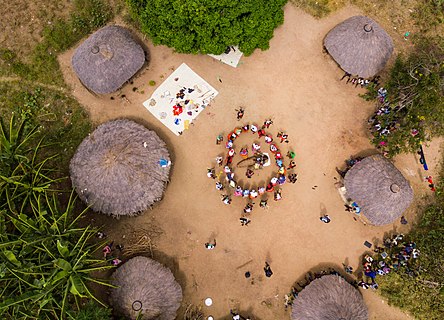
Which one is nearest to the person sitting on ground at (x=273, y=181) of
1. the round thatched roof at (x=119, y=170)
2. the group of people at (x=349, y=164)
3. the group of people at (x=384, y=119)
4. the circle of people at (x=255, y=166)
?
the circle of people at (x=255, y=166)

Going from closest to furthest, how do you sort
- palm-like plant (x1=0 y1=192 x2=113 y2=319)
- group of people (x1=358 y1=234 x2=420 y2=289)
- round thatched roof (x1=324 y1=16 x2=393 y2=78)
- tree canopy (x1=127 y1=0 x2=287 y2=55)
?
1. palm-like plant (x1=0 y1=192 x2=113 y2=319)
2. tree canopy (x1=127 y1=0 x2=287 y2=55)
3. group of people (x1=358 y1=234 x2=420 y2=289)
4. round thatched roof (x1=324 y1=16 x2=393 y2=78)

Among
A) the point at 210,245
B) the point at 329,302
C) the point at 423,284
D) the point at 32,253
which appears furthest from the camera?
the point at 210,245

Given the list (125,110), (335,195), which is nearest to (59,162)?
(125,110)

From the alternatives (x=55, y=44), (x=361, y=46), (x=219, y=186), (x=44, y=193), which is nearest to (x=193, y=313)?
(x=219, y=186)

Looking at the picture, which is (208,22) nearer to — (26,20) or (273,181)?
(273,181)

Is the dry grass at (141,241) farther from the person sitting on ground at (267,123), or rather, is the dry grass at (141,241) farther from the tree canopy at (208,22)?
the tree canopy at (208,22)

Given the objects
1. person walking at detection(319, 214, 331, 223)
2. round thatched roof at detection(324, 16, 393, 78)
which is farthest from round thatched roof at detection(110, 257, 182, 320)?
round thatched roof at detection(324, 16, 393, 78)

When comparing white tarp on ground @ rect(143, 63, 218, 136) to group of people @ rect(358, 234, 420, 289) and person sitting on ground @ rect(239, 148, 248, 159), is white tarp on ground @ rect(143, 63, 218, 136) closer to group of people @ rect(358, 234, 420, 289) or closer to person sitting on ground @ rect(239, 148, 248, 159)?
person sitting on ground @ rect(239, 148, 248, 159)
